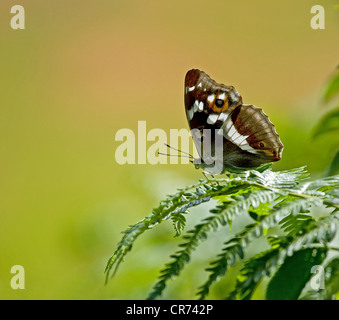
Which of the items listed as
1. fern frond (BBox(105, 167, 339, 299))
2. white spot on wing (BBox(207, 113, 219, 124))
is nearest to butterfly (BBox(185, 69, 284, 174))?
white spot on wing (BBox(207, 113, 219, 124))

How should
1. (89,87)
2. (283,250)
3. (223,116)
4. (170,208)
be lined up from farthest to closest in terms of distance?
(89,87)
(223,116)
(170,208)
(283,250)

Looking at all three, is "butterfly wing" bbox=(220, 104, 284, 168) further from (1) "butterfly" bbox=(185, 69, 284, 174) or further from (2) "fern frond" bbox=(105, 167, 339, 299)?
(2) "fern frond" bbox=(105, 167, 339, 299)

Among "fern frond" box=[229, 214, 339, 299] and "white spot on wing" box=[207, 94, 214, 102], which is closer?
"fern frond" box=[229, 214, 339, 299]

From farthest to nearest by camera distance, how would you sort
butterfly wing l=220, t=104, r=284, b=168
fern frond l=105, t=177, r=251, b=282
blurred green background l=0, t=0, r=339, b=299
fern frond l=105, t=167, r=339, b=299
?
1. blurred green background l=0, t=0, r=339, b=299
2. butterfly wing l=220, t=104, r=284, b=168
3. fern frond l=105, t=177, r=251, b=282
4. fern frond l=105, t=167, r=339, b=299

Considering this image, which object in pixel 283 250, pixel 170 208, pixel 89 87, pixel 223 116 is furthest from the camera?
pixel 89 87

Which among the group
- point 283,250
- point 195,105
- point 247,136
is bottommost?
point 283,250

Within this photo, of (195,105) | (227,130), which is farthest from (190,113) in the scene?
(227,130)

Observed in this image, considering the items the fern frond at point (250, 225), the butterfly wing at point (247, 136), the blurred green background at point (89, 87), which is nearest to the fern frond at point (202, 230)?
the fern frond at point (250, 225)

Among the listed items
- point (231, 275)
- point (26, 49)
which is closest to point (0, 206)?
point (26, 49)

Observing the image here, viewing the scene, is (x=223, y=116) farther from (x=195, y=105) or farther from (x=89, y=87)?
(x=89, y=87)

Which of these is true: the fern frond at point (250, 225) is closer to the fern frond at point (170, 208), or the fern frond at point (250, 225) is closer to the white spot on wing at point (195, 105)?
the fern frond at point (170, 208)
